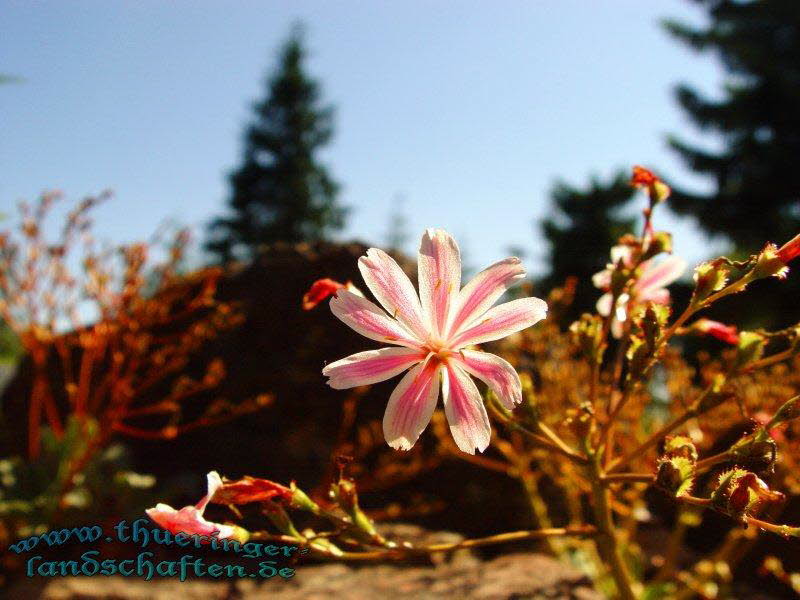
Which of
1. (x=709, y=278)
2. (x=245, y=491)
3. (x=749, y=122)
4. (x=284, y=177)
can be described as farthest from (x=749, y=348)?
(x=284, y=177)

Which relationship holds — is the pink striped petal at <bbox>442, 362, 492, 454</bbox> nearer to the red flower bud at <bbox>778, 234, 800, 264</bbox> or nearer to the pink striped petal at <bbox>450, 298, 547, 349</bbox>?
the pink striped petal at <bbox>450, 298, 547, 349</bbox>

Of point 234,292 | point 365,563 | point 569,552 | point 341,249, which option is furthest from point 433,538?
point 234,292

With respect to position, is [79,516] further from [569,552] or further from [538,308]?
[538,308]

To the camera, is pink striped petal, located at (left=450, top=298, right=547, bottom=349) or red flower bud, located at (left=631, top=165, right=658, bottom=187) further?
red flower bud, located at (left=631, top=165, right=658, bottom=187)

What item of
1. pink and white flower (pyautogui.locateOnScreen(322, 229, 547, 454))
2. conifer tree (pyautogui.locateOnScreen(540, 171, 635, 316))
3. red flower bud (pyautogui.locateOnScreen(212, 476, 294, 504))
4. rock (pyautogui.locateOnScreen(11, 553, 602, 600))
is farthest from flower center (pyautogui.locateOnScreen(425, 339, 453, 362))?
conifer tree (pyautogui.locateOnScreen(540, 171, 635, 316))

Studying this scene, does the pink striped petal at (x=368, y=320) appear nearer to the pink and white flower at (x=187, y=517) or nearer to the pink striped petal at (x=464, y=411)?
the pink striped petal at (x=464, y=411)

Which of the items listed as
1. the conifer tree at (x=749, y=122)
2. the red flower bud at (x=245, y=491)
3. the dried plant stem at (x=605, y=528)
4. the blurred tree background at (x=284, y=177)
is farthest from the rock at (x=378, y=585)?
the blurred tree background at (x=284, y=177)
